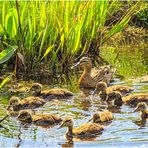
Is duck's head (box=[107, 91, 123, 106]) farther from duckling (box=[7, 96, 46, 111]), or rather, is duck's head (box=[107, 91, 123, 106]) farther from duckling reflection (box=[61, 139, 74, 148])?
duckling reflection (box=[61, 139, 74, 148])

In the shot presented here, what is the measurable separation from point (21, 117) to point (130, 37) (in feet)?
23.8

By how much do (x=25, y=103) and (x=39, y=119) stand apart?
88 centimetres

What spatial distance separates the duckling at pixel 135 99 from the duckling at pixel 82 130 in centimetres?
128

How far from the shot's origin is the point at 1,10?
10102 mm

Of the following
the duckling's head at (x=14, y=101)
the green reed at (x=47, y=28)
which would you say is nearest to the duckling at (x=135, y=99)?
the duckling's head at (x=14, y=101)

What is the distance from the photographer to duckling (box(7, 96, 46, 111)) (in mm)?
7727

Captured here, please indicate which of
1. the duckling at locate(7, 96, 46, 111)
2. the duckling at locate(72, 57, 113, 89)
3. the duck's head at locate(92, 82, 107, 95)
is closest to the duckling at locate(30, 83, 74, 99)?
the duckling at locate(7, 96, 46, 111)

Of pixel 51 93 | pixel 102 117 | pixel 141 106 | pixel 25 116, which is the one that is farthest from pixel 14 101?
pixel 141 106

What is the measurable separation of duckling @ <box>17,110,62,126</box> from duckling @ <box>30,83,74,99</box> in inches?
45.2

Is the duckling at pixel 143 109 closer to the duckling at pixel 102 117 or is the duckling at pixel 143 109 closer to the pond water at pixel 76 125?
the pond water at pixel 76 125

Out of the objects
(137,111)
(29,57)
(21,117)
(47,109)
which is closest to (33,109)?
(47,109)

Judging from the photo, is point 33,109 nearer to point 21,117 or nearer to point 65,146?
point 21,117

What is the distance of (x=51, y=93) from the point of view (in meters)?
8.38

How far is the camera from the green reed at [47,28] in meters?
9.54
